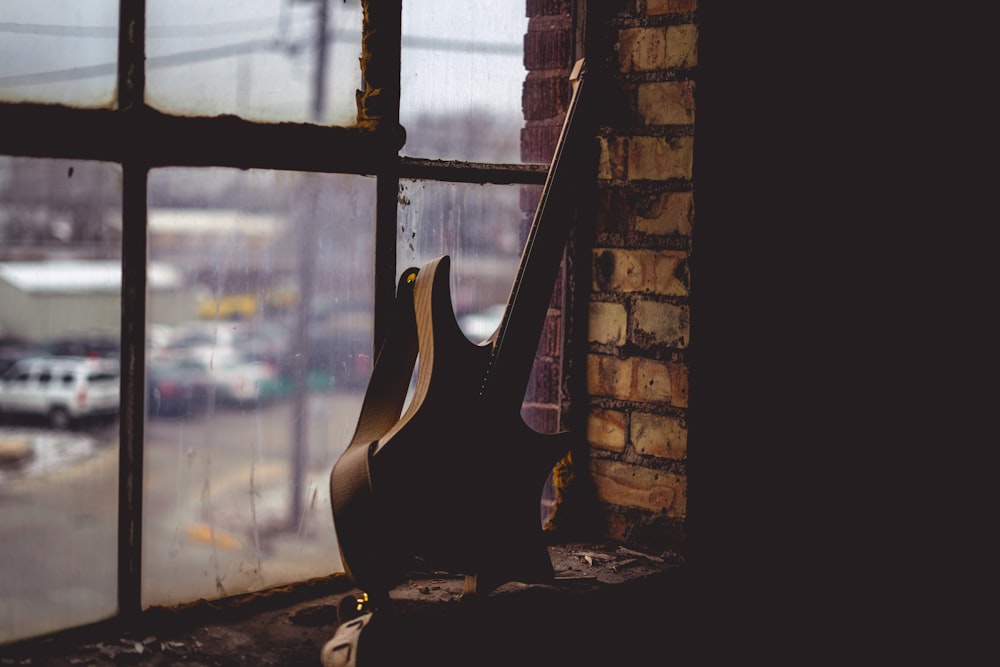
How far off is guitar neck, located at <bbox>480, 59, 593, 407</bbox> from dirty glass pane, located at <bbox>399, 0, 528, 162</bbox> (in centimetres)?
14

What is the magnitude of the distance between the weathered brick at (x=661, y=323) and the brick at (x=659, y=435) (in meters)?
0.13

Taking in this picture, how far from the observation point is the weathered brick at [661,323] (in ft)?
5.68

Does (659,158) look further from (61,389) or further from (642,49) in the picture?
(61,389)

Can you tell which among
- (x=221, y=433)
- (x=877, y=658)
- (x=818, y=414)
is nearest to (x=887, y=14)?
(x=818, y=414)

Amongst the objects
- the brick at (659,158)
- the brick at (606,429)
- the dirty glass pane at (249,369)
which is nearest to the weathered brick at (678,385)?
the brick at (606,429)

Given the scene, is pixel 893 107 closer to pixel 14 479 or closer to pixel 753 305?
pixel 753 305

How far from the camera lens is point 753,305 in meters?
1.84

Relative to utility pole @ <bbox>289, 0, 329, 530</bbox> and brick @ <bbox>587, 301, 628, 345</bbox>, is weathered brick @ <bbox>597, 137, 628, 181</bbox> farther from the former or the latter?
utility pole @ <bbox>289, 0, 329, 530</bbox>

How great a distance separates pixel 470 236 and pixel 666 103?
0.39 m

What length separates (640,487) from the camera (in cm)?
180

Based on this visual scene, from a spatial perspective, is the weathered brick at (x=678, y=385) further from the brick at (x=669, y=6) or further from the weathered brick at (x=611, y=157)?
the brick at (x=669, y=6)

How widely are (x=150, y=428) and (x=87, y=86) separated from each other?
413mm

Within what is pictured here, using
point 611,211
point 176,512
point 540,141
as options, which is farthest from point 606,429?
point 176,512

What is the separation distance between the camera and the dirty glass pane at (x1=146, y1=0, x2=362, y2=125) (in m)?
1.30
